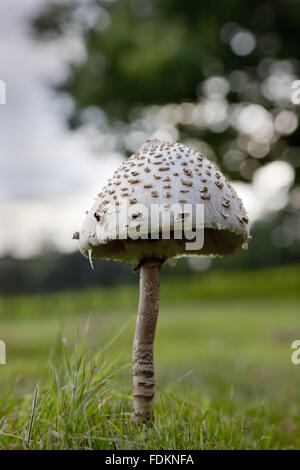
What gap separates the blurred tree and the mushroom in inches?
261

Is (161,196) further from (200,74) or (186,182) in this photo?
(200,74)

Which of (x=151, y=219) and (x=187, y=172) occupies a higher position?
(x=187, y=172)

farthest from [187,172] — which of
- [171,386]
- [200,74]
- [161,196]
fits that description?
[200,74]

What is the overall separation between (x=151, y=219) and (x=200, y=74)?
7.94 m

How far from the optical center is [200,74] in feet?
30.0

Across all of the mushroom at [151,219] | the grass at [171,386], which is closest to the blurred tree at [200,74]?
the grass at [171,386]

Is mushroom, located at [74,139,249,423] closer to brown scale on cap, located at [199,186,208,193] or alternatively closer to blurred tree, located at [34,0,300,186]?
brown scale on cap, located at [199,186,208,193]

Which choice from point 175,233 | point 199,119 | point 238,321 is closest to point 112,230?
point 175,233

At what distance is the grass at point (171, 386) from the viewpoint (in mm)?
2051

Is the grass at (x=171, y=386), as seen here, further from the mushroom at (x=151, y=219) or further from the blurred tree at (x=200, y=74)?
the blurred tree at (x=200, y=74)

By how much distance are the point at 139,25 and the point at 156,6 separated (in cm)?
59

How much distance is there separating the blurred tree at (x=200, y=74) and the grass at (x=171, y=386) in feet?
12.6

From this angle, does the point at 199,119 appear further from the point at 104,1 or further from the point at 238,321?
the point at 238,321

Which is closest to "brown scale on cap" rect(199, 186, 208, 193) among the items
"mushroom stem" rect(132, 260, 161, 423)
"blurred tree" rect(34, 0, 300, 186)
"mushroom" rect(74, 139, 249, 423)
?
"mushroom" rect(74, 139, 249, 423)
